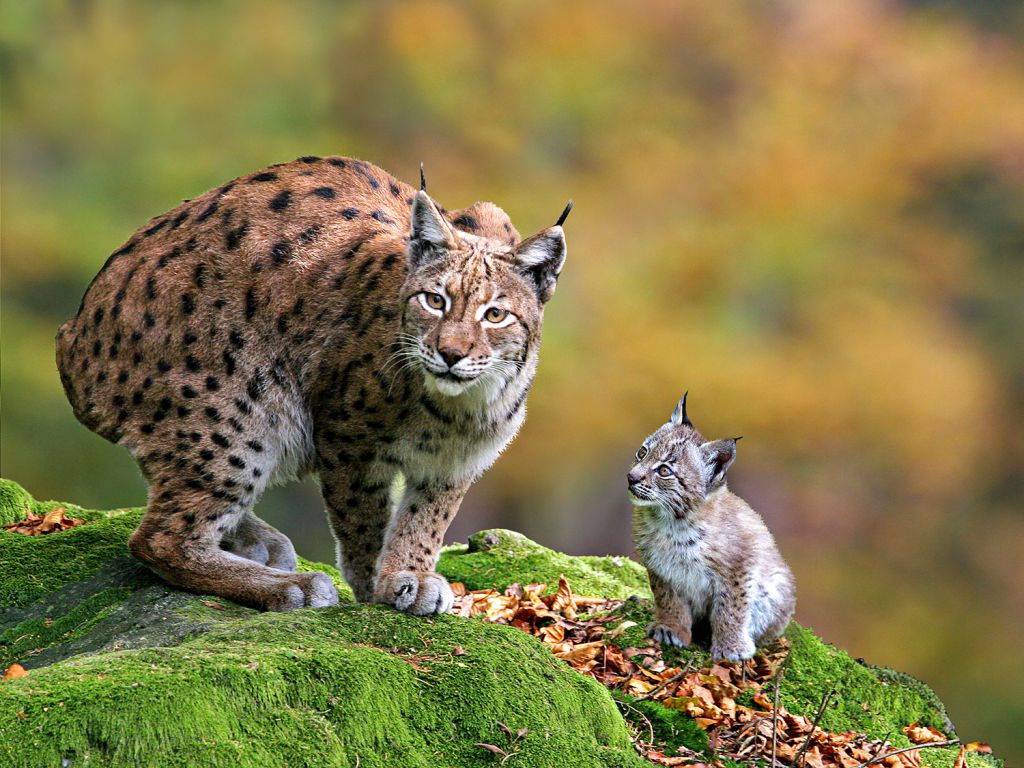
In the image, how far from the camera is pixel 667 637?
4.82m

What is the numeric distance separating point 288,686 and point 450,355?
1.51 m

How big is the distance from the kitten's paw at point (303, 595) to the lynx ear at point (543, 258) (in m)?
1.48

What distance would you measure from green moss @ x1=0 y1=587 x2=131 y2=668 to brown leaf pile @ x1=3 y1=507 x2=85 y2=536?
127cm

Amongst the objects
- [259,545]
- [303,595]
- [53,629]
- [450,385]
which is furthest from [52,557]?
[450,385]

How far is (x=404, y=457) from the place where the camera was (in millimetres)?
4836

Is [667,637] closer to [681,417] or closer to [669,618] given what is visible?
[669,618]

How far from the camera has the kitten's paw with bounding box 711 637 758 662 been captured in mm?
4773

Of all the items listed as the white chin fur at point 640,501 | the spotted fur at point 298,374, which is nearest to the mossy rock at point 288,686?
the spotted fur at point 298,374

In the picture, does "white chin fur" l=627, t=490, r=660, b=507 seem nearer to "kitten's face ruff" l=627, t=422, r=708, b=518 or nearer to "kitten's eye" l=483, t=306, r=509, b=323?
"kitten's face ruff" l=627, t=422, r=708, b=518

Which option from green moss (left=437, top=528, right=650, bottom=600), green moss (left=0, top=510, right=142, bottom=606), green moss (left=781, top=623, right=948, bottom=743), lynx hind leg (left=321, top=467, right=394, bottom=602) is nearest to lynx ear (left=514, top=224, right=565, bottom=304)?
lynx hind leg (left=321, top=467, right=394, bottom=602)

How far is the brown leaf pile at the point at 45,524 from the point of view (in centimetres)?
584

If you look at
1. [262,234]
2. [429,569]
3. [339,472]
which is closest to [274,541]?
[339,472]

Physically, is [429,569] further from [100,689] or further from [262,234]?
[100,689]

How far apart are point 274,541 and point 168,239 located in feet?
4.88
